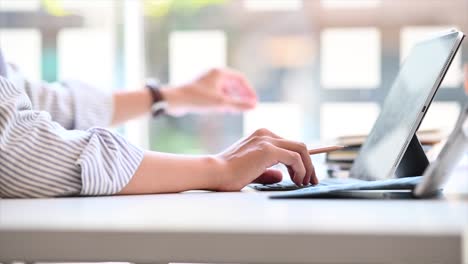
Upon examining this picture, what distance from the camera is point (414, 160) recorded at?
82cm

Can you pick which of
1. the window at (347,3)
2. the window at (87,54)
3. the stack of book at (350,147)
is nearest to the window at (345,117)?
the window at (347,3)

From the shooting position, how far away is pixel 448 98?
2.60 metres

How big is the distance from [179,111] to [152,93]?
0.08m

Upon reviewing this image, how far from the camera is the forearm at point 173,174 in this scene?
0.71 metres

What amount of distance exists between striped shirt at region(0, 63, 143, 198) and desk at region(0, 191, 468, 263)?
0.64 feet

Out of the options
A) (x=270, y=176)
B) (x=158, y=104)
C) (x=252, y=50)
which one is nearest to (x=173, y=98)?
(x=158, y=104)

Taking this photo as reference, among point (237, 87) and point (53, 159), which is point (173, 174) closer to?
point (53, 159)

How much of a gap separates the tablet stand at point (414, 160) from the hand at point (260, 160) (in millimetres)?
127

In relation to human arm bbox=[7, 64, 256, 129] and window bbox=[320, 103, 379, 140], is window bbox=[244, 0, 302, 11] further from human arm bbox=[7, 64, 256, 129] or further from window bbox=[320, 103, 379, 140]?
human arm bbox=[7, 64, 256, 129]

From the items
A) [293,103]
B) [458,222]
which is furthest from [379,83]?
[458,222]

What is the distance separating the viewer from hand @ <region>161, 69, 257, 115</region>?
1.59m

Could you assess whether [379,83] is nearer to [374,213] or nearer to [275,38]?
[275,38]

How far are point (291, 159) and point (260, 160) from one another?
36 millimetres

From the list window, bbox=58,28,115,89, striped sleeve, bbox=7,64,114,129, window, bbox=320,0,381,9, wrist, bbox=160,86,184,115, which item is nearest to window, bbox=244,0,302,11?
window, bbox=320,0,381,9
